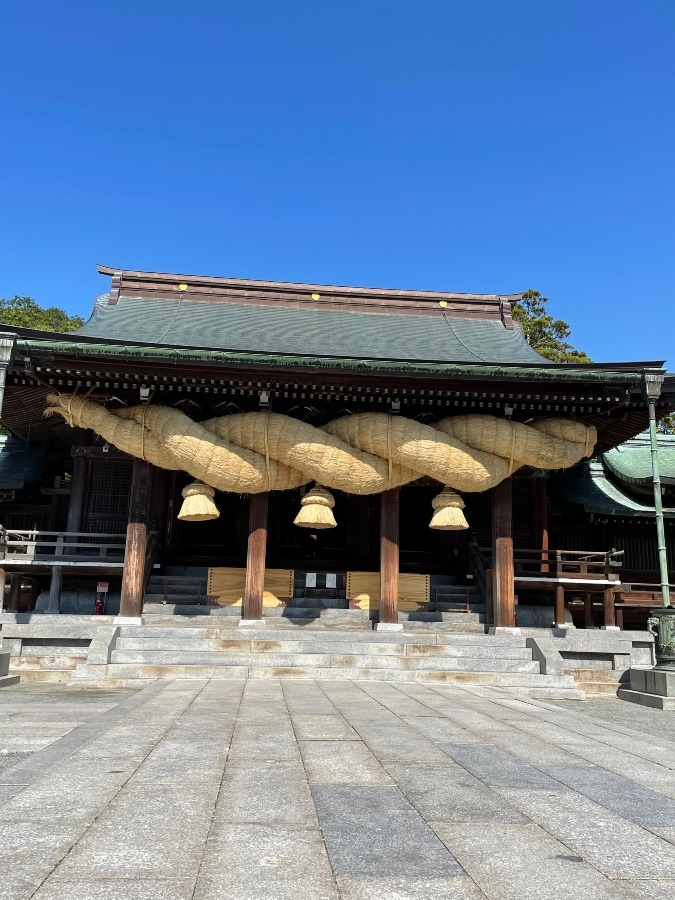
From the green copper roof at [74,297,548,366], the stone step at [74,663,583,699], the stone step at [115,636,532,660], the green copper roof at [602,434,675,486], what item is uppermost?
the green copper roof at [74,297,548,366]

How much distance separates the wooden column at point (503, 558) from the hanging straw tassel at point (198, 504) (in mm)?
5468

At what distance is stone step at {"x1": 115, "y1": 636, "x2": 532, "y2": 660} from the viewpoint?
10930mm

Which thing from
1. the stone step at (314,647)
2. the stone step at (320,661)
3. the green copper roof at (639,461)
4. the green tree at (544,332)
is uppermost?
the green tree at (544,332)

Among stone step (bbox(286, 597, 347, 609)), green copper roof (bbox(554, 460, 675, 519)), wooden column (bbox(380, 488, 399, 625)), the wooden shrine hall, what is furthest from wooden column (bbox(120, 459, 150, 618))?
green copper roof (bbox(554, 460, 675, 519))

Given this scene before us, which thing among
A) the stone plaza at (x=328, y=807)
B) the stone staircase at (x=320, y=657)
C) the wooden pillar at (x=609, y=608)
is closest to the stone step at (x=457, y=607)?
the stone staircase at (x=320, y=657)

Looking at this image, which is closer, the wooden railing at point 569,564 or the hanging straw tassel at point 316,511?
the hanging straw tassel at point 316,511

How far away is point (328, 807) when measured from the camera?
3582 mm

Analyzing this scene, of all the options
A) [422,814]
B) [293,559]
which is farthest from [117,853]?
[293,559]

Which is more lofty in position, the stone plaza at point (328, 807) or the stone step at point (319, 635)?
the stone step at point (319, 635)

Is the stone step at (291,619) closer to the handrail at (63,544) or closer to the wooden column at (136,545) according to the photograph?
the wooden column at (136,545)

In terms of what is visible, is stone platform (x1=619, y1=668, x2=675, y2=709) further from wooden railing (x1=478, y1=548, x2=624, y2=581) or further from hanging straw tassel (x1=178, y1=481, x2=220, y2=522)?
hanging straw tassel (x1=178, y1=481, x2=220, y2=522)

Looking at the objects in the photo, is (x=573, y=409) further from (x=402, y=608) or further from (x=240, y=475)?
(x=240, y=475)

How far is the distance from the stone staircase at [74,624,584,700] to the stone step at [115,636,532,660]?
17mm

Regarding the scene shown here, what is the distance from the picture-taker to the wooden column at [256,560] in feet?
40.9
